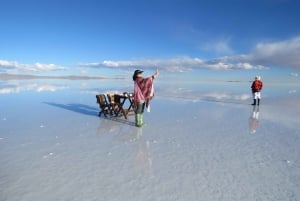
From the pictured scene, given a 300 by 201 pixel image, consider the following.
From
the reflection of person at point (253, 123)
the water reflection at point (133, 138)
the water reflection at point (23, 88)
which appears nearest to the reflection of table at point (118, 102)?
the water reflection at point (133, 138)

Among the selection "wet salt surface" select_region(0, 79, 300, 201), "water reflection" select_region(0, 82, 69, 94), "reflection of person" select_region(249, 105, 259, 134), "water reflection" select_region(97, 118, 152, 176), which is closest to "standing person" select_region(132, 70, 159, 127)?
"water reflection" select_region(97, 118, 152, 176)

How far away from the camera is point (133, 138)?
8.95 m

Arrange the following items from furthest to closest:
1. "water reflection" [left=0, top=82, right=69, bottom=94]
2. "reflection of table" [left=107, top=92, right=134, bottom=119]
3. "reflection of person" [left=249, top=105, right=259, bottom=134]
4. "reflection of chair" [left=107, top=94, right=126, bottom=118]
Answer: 1. "water reflection" [left=0, top=82, right=69, bottom=94]
2. "reflection of chair" [left=107, top=94, right=126, bottom=118]
3. "reflection of table" [left=107, top=92, right=134, bottom=119]
4. "reflection of person" [left=249, top=105, right=259, bottom=134]

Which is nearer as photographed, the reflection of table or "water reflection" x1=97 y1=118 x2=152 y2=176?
"water reflection" x1=97 y1=118 x2=152 y2=176

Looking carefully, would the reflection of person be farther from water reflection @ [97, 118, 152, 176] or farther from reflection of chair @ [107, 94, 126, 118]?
reflection of chair @ [107, 94, 126, 118]

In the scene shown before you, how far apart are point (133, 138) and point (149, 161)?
239 centimetres

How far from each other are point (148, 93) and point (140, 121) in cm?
115

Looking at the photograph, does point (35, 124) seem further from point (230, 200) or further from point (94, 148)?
point (230, 200)

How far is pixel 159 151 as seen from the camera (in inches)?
293

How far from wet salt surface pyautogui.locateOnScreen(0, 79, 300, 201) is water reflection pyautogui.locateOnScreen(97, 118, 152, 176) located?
0.08ft

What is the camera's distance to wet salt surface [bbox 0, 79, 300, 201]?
4992mm

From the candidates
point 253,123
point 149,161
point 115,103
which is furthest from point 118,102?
point 149,161

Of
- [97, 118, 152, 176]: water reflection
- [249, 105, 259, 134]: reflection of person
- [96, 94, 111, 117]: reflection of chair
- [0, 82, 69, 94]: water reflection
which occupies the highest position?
[96, 94, 111, 117]: reflection of chair

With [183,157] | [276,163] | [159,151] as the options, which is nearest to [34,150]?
[159,151]
